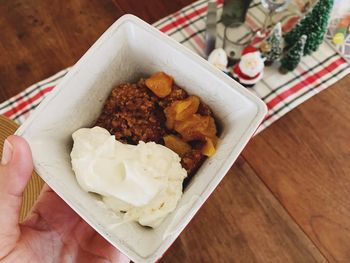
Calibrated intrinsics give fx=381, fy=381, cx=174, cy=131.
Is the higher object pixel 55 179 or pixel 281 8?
pixel 281 8

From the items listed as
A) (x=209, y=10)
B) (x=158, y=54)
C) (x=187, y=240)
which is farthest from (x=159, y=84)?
(x=209, y=10)

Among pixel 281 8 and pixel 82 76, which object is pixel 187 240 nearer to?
pixel 82 76

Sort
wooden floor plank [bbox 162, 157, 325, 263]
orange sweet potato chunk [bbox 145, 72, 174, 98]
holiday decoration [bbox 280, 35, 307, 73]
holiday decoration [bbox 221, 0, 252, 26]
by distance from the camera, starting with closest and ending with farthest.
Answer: orange sweet potato chunk [bbox 145, 72, 174, 98] < wooden floor plank [bbox 162, 157, 325, 263] < holiday decoration [bbox 280, 35, 307, 73] < holiday decoration [bbox 221, 0, 252, 26]

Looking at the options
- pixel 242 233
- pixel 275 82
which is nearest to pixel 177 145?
pixel 242 233

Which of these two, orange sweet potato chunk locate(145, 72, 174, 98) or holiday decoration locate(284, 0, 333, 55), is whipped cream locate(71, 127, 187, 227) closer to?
orange sweet potato chunk locate(145, 72, 174, 98)

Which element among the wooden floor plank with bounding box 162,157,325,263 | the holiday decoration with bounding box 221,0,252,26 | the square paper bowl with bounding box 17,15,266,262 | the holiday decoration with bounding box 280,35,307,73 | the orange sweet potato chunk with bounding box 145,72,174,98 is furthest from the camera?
the holiday decoration with bounding box 221,0,252,26

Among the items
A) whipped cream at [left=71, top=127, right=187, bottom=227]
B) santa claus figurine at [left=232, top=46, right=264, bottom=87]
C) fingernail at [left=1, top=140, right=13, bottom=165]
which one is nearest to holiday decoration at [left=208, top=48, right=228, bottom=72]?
santa claus figurine at [left=232, top=46, right=264, bottom=87]
